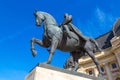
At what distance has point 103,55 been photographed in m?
35.8

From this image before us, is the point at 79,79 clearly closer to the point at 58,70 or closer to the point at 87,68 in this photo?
the point at 58,70

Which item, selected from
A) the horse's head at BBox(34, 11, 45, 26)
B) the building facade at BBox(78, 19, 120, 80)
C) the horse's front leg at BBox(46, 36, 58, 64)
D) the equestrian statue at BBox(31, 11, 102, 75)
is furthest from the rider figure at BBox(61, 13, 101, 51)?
the building facade at BBox(78, 19, 120, 80)

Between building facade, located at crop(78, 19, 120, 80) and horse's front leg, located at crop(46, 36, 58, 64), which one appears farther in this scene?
building facade, located at crop(78, 19, 120, 80)

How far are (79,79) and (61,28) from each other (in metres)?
2.24

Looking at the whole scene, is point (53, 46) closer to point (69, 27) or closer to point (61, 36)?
point (61, 36)

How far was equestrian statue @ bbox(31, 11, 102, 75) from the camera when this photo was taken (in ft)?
27.6

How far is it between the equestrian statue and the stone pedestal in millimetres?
880

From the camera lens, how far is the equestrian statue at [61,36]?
8.41 m

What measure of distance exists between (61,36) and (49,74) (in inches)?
80.1

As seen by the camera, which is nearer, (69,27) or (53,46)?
(53,46)

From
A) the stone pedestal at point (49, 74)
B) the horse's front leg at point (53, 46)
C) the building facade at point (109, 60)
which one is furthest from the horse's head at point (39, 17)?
the building facade at point (109, 60)

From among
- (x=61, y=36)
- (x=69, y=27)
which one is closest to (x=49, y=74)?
(x=61, y=36)

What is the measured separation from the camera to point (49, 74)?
711cm

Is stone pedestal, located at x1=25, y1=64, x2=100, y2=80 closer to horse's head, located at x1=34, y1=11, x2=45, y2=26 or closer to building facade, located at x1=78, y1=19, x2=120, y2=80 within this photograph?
horse's head, located at x1=34, y1=11, x2=45, y2=26
